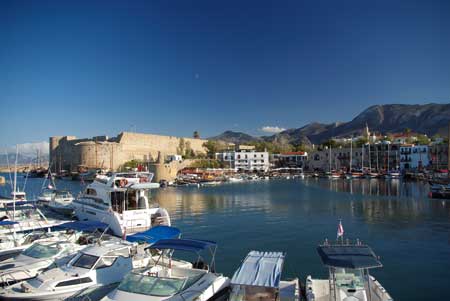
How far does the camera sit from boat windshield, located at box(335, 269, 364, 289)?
327 inches

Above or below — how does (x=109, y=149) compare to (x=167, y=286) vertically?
above

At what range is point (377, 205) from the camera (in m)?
34.4

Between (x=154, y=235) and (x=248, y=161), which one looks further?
(x=248, y=161)

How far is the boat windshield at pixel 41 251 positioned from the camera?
38.0 feet

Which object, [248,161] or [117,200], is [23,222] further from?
[248,161]

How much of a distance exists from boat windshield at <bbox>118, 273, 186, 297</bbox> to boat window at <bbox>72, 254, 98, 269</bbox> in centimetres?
186

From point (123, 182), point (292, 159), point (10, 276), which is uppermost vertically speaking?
point (292, 159)

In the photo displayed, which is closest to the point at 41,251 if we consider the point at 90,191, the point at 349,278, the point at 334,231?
the point at 90,191

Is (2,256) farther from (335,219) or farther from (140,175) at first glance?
(335,219)

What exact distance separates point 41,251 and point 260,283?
25.0ft

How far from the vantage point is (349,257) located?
870 centimetres

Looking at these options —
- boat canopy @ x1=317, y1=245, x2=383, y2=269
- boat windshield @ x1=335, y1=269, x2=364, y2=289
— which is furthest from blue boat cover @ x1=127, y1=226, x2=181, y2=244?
boat windshield @ x1=335, y1=269, x2=364, y2=289

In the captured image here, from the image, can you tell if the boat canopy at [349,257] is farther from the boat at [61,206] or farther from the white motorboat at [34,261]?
the boat at [61,206]

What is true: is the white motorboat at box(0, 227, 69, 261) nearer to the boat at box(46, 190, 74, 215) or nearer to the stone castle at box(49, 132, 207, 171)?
the boat at box(46, 190, 74, 215)
